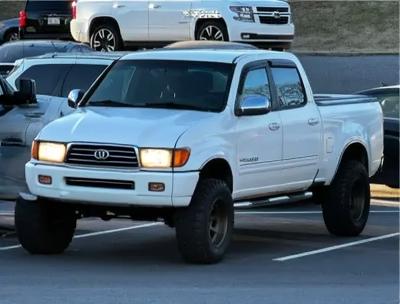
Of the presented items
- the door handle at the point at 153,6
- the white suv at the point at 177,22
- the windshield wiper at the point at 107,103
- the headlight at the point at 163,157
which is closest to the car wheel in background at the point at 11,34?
the white suv at the point at 177,22

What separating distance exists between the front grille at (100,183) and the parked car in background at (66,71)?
3087 millimetres

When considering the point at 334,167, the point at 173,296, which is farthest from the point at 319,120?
the point at 173,296

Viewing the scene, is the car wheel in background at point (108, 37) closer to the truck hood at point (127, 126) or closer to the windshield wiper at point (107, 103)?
the windshield wiper at point (107, 103)

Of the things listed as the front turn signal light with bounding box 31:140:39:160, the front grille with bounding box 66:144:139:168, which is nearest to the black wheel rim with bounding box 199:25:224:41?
the front turn signal light with bounding box 31:140:39:160

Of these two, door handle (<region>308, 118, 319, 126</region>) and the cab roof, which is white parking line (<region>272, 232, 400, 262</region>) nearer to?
door handle (<region>308, 118, 319, 126</region>)

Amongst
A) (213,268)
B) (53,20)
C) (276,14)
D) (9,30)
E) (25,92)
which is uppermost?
(25,92)

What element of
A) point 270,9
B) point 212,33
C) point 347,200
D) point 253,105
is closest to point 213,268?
point 253,105

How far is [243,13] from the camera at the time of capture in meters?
22.3

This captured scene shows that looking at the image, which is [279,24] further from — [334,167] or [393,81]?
[334,167]

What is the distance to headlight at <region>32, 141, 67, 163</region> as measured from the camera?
9.66 m

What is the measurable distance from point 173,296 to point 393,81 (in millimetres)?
17886

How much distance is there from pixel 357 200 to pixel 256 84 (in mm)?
2197

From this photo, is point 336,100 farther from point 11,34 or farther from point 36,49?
point 11,34

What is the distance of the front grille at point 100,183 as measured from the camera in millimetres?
9352
